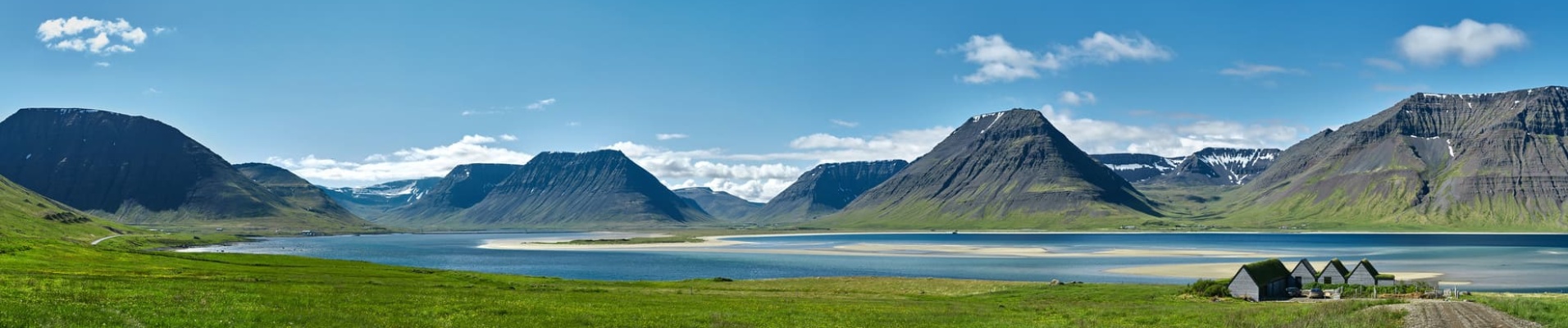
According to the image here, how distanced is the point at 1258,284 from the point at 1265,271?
514cm

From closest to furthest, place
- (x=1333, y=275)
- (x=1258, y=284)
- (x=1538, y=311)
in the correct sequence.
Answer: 1. (x=1538, y=311)
2. (x=1258, y=284)
3. (x=1333, y=275)

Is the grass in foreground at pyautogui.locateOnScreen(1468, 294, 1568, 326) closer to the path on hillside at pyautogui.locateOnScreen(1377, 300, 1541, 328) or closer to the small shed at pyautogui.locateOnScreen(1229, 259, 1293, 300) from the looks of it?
the path on hillside at pyautogui.locateOnScreen(1377, 300, 1541, 328)

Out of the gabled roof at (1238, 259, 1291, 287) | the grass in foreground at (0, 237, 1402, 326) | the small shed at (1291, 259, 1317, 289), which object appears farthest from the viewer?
the small shed at (1291, 259, 1317, 289)

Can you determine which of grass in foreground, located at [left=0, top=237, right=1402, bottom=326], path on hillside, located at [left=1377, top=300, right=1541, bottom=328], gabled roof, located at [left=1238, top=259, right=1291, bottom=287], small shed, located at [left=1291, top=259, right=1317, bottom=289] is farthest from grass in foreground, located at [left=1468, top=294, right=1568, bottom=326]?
small shed, located at [left=1291, top=259, right=1317, bottom=289]

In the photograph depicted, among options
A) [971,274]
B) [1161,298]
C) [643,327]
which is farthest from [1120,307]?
[971,274]

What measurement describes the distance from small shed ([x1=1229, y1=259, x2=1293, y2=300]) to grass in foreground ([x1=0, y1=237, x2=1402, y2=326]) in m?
7.56

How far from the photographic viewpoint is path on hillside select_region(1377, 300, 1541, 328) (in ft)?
152

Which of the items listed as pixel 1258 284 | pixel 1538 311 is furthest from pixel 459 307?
pixel 1258 284

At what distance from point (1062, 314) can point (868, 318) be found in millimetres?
13700

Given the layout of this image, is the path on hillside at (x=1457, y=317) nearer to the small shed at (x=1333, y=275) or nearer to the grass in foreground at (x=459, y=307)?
the grass in foreground at (x=459, y=307)

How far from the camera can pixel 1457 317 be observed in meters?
51.0

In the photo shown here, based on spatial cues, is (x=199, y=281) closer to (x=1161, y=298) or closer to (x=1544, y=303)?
(x=1161, y=298)

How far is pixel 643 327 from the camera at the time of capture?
133 feet

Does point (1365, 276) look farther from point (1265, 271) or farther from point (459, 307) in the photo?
point (459, 307)
